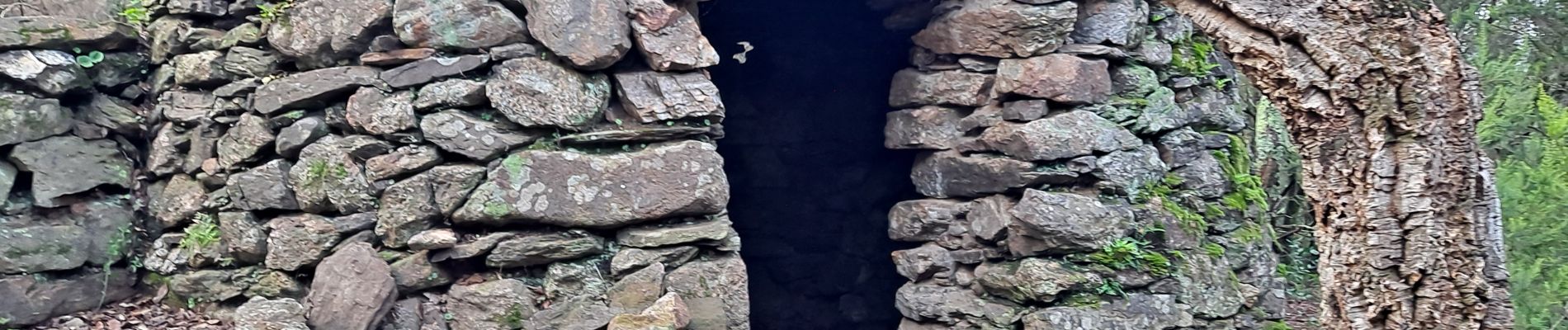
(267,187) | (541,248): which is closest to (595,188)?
(541,248)

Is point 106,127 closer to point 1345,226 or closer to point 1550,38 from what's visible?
point 1345,226

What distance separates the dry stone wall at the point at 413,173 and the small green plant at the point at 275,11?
2 centimetres

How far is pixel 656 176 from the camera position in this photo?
4848 millimetres

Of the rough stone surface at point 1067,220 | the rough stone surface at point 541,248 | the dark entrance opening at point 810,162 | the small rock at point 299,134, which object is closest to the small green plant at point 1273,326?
the rough stone surface at point 1067,220

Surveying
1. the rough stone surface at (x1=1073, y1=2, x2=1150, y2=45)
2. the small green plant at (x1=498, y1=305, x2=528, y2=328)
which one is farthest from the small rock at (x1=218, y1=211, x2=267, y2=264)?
the rough stone surface at (x1=1073, y1=2, x2=1150, y2=45)

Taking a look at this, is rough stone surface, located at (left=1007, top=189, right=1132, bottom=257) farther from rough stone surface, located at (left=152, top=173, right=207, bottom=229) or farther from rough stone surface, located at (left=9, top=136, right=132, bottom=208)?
rough stone surface, located at (left=9, top=136, right=132, bottom=208)

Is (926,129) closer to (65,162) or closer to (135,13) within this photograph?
(135,13)

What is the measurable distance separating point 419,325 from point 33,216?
6.29 feet

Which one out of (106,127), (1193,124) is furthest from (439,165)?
(1193,124)

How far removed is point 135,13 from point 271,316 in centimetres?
191

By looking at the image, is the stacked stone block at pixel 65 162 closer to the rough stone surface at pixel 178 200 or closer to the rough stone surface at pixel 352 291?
the rough stone surface at pixel 178 200

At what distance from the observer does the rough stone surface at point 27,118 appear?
4949 mm

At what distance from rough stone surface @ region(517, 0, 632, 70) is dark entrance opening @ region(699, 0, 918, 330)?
8.77ft

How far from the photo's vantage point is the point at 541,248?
15.6ft
